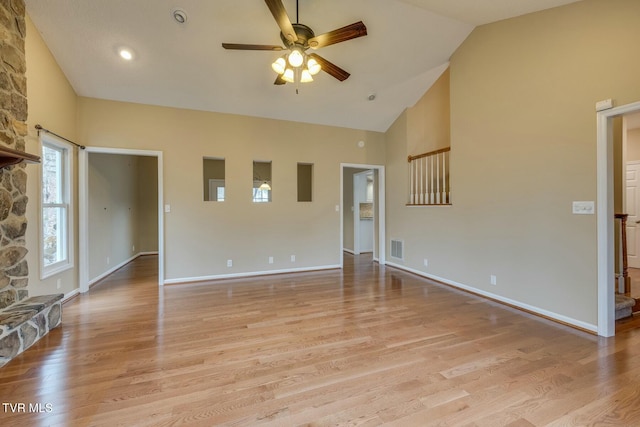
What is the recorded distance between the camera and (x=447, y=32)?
3.72m

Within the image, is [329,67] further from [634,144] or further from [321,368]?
[634,144]

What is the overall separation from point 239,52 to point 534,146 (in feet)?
12.5

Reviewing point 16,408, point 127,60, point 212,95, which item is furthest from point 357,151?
point 16,408

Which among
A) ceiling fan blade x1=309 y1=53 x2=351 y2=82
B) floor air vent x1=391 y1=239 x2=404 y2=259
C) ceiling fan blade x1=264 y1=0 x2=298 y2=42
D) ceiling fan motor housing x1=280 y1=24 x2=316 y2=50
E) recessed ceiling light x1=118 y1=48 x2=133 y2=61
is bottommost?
floor air vent x1=391 y1=239 x2=404 y2=259

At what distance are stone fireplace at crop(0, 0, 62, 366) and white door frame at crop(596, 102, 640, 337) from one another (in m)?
5.16

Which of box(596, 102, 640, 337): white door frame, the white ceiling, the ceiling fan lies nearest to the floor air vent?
the white ceiling

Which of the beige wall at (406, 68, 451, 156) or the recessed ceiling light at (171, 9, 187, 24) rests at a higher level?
the recessed ceiling light at (171, 9, 187, 24)

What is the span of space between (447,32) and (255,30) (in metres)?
2.56

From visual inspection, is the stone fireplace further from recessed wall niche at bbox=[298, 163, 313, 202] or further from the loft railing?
the loft railing

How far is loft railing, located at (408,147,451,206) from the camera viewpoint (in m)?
4.54

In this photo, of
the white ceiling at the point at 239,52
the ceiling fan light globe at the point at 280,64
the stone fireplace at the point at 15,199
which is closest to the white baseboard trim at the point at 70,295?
the stone fireplace at the point at 15,199

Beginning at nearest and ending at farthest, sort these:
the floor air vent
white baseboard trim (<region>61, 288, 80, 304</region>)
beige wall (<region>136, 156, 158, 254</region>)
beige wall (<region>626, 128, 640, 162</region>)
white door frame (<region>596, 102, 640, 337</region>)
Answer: white door frame (<region>596, 102, 640, 337</region>)
white baseboard trim (<region>61, 288, 80, 304</region>)
beige wall (<region>626, 128, 640, 162</region>)
the floor air vent
beige wall (<region>136, 156, 158, 254</region>)

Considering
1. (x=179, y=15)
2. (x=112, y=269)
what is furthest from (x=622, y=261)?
(x=112, y=269)

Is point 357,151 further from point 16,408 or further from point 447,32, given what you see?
point 16,408
